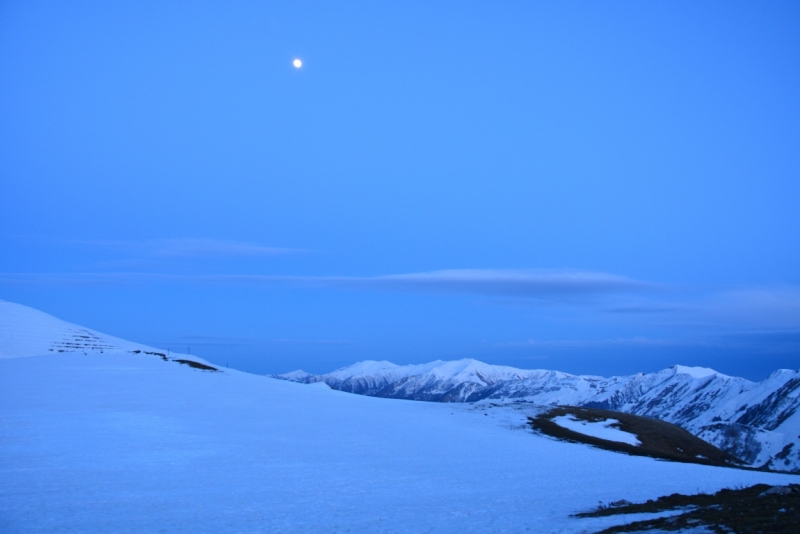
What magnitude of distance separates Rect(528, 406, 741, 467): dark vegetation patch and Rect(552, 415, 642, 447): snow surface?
586 mm

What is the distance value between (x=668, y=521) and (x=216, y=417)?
102ft

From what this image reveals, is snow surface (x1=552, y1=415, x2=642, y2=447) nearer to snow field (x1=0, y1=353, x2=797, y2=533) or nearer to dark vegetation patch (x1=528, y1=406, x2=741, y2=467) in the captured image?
dark vegetation patch (x1=528, y1=406, x2=741, y2=467)

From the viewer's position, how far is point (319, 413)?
42656 millimetres

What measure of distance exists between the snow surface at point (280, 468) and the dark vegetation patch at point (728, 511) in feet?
5.06

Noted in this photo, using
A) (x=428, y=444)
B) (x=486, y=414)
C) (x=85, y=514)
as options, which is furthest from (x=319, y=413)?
(x=85, y=514)

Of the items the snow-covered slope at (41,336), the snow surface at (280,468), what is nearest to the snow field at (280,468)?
the snow surface at (280,468)

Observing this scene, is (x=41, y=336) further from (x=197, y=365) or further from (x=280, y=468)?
(x=280, y=468)

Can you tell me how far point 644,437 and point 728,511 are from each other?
35320 millimetres

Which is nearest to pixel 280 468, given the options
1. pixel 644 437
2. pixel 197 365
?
pixel 644 437

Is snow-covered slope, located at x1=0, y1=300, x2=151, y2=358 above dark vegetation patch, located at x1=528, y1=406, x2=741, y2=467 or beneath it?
above

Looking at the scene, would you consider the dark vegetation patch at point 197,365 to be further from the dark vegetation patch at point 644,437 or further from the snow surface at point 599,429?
the snow surface at point 599,429

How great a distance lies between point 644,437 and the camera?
1847 inches

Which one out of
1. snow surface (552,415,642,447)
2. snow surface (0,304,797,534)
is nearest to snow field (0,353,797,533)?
snow surface (0,304,797,534)

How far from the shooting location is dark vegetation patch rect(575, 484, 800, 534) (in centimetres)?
1254
